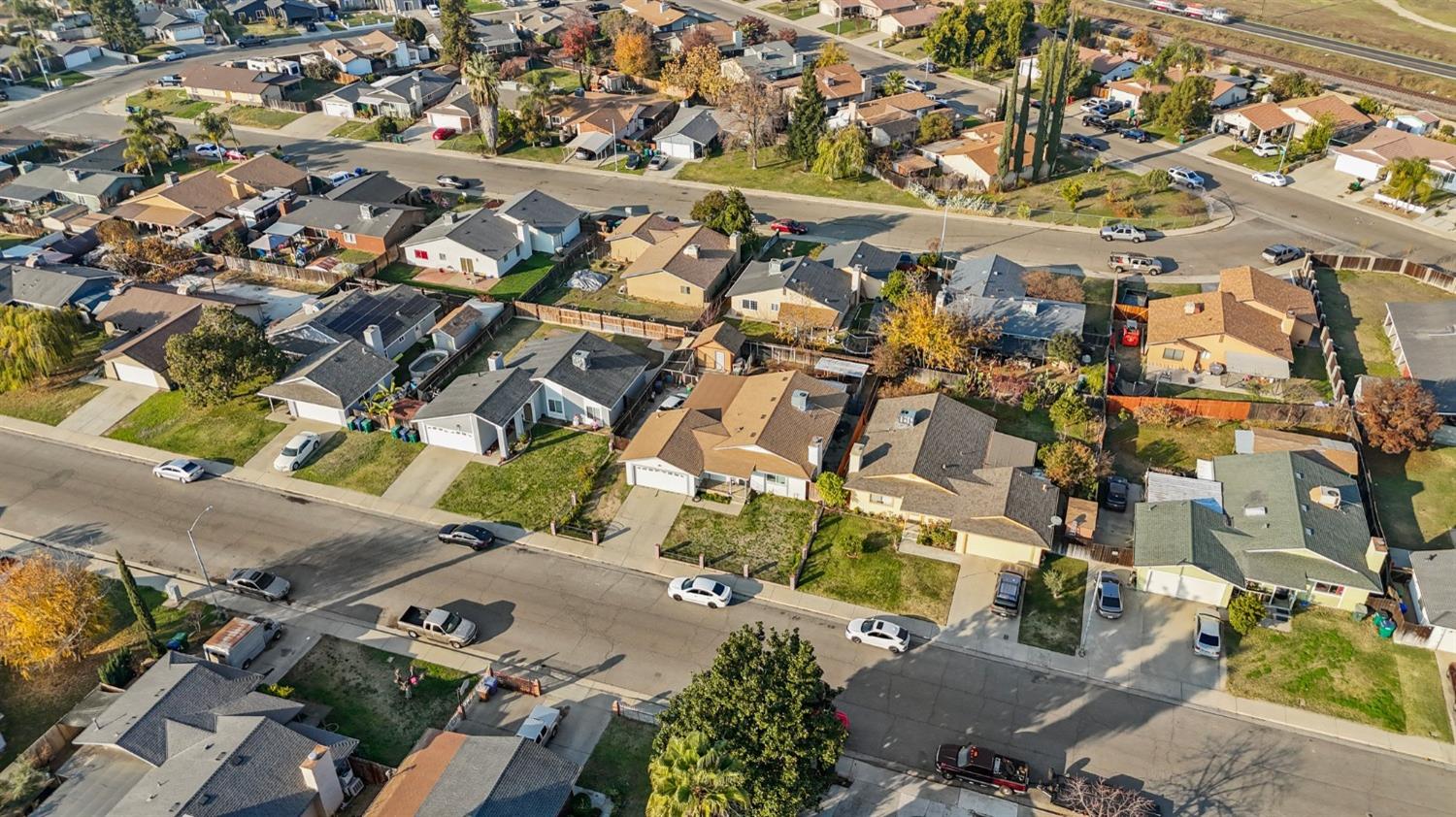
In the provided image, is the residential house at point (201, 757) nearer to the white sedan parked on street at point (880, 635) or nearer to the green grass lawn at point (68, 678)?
the green grass lawn at point (68, 678)

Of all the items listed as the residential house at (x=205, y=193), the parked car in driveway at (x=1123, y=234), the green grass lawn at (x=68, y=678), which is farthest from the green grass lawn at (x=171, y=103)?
the parked car in driveway at (x=1123, y=234)

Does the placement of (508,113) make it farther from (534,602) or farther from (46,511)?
(534,602)

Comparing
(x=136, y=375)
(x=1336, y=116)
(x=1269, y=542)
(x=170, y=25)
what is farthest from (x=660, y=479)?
(x=170, y=25)

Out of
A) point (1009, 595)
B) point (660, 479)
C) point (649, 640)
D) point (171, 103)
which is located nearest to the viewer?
point (649, 640)

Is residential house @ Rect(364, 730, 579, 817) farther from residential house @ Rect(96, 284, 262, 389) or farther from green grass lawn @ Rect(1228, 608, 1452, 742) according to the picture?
residential house @ Rect(96, 284, 262, 389)

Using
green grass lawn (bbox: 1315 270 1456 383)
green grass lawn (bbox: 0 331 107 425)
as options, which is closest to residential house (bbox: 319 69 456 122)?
green grass lawn (bbox: 0 331 107 425)

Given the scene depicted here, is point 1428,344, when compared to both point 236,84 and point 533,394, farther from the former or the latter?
point 236,84
